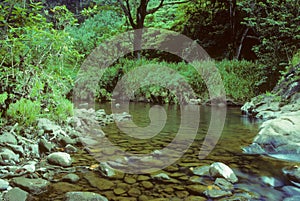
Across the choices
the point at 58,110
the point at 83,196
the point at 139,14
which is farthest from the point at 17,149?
the point at 139,14

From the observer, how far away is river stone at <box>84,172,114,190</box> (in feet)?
7.77

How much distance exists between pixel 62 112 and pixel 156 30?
1290cm

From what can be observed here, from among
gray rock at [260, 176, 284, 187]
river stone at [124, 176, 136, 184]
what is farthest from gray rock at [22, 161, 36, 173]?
gray rock at [260, 176, 284, 187]

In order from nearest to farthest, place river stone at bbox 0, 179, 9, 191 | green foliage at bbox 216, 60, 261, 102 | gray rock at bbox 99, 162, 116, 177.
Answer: river stone at bbox 0, 179, 9, 191, gray rock at bbox 99, 162, 116, 177, green foliage at bbox 216, 60, 261, 102

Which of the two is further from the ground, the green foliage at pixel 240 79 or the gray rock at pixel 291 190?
the green foliage at pixel 240 79

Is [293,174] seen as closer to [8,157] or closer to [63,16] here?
[8,157]

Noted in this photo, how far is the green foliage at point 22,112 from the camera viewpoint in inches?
134

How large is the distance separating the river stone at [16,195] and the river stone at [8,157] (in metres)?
0.65

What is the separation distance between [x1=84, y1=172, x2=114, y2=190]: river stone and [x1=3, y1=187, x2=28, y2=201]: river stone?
58 cm

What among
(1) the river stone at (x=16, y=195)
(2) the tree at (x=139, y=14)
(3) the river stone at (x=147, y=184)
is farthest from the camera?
(2) the tree at (x=139, y=14)

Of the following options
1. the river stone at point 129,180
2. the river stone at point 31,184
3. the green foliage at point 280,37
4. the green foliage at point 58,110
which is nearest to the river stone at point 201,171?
the river stone at point 129,180

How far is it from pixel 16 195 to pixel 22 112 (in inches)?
66.5

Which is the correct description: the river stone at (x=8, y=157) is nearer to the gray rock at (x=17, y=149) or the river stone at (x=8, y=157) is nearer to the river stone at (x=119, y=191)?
the gray rock at (x=17, y=149)

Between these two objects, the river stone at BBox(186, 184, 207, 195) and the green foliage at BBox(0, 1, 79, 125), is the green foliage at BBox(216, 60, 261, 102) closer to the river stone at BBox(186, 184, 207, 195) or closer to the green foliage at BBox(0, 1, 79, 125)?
the green foliage at BBox(0, 1, 79, 125)
